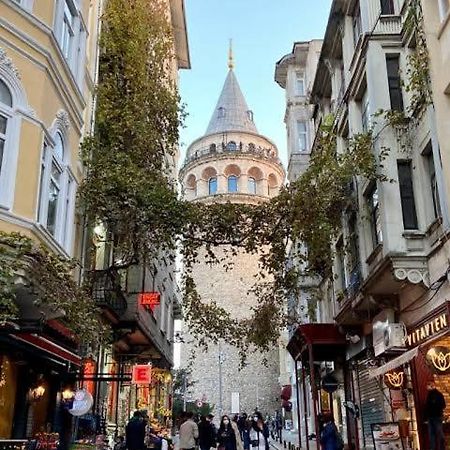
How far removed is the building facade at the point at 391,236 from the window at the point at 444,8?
0.08 ft

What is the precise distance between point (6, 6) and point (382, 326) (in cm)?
1021

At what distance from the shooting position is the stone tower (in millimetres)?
50062

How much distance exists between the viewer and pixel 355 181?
53.1 feet

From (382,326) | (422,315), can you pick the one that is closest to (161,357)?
(382,326)

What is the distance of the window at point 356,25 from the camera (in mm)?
16945

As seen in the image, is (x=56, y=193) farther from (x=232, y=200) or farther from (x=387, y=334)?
(x=232, y=200)

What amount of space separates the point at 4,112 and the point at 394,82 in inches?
351

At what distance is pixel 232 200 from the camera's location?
53.5 m

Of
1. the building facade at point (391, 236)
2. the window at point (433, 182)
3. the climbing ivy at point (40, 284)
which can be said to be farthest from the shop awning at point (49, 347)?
the window at point (433, 182)

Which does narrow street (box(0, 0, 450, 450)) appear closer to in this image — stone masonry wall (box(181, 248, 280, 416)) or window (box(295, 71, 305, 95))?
window (box(295, 71, 305, 95))

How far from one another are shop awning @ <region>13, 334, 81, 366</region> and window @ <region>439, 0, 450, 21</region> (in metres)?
9.62

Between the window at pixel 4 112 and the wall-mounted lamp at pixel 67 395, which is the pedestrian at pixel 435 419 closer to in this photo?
the wall-mounted lamp at pixel 67 395

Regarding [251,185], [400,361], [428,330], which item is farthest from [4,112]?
[251,185]

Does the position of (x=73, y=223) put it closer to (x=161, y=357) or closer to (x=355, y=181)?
(x=355, y=181)
